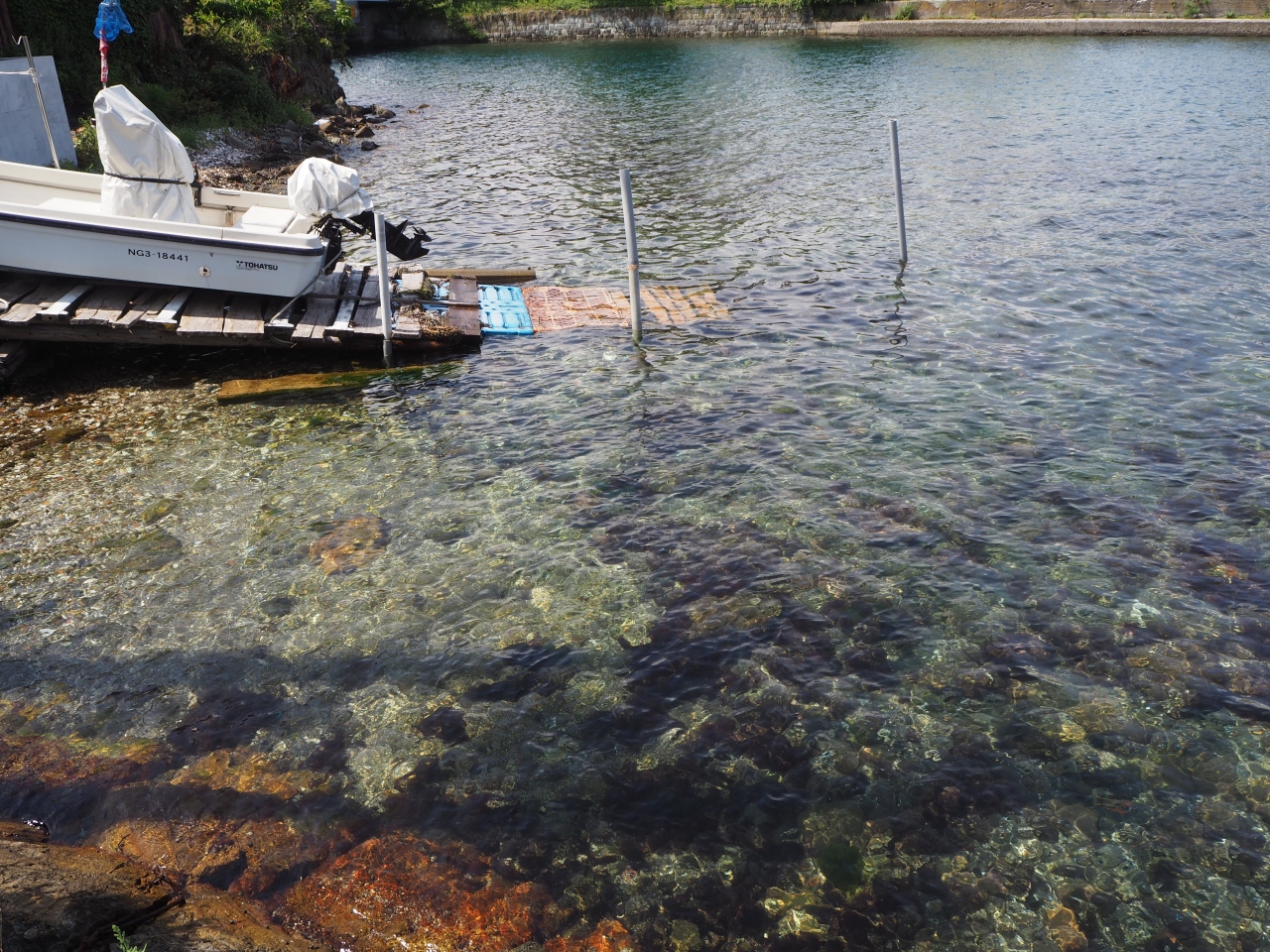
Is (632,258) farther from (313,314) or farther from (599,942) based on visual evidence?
(599,942)

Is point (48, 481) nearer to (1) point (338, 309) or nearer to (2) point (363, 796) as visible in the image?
(1) point (338, 309)

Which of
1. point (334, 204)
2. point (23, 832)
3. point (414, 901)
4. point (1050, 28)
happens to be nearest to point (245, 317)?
point (334, 204)

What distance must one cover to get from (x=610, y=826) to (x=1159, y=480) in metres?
7.65

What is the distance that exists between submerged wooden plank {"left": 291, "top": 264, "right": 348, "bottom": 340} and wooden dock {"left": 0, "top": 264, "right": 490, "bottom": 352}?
0.01 meters

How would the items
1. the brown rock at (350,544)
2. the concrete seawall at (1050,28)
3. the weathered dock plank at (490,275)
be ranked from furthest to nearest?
the concrete seawall at (1050,28) → the weathered dock plank at (490,275) → the brown rock at (350,544)

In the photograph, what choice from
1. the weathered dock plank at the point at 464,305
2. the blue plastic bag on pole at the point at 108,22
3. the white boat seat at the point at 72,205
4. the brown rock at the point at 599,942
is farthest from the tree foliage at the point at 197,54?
the brown rock at the point at 599,942

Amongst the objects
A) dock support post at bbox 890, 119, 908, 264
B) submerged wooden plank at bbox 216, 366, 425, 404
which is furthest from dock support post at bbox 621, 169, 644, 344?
dock support post at bbox 890, 119, 908, 264

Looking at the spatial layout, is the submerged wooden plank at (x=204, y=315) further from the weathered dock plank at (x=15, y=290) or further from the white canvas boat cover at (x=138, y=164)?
the weathered dock plank at (x=15, y=290)

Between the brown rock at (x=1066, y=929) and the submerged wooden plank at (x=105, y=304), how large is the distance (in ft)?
42.2

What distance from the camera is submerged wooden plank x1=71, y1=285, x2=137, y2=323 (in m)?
12.6

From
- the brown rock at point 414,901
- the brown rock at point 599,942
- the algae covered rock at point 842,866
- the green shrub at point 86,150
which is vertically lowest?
the algae covered rock at point 842,866

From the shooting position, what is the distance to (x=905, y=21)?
60281mm

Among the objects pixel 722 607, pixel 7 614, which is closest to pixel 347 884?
pixel 722 607

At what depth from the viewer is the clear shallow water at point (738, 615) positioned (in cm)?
617
